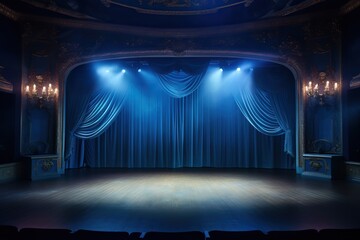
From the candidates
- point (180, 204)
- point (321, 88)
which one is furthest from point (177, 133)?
point (180, 204)

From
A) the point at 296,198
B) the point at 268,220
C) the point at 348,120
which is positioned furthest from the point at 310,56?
the point at 268,220

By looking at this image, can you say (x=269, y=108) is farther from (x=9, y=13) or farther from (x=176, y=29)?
(x=9, y=13)

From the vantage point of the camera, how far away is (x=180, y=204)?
18.4 ft

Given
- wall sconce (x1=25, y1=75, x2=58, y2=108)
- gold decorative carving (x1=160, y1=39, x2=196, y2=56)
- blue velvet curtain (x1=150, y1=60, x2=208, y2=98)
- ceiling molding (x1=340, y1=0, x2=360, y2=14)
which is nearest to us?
ceiling molding (x1=340, y1=0, x2=360, y2=14)

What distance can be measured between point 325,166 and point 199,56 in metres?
5.32

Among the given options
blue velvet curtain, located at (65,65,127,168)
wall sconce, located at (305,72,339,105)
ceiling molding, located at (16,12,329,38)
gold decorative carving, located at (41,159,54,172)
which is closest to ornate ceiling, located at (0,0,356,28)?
ceiling molding, located at (16,12,329,38)

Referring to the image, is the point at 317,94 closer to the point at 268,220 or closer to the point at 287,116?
the point at 287,116

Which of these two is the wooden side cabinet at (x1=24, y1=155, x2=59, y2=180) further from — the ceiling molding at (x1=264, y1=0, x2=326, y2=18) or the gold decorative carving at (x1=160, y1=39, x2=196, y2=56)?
the ceiling molding at (x1=264, y1=0, x2=326, y2=18)

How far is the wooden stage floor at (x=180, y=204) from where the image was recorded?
435 cm

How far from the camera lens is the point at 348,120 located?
28.2ft

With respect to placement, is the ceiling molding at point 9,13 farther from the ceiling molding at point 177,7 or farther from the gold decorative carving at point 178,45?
the gold decorative carving at point 178,45

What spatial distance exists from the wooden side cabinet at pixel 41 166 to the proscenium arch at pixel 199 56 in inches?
16.5

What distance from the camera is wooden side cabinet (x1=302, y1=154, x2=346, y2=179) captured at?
28.0 feet

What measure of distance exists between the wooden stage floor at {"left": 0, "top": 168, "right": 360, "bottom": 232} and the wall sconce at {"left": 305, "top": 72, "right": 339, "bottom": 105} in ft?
8.60
